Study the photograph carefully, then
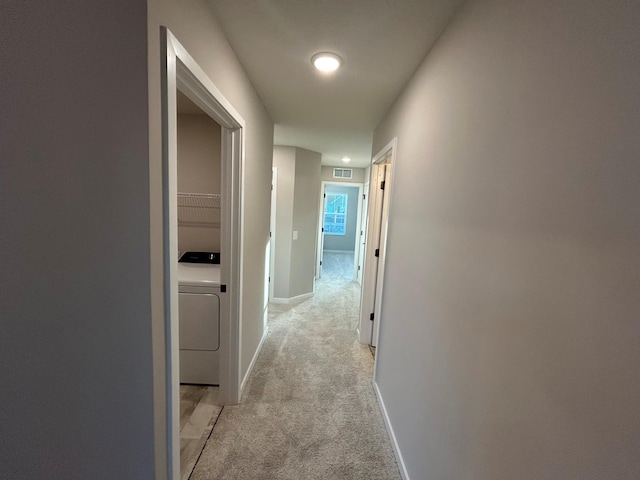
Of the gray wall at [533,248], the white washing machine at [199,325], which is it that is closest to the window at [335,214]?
the white washing machine at [199,325]

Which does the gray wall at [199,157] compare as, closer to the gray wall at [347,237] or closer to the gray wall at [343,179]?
the gray wall at [343,179]

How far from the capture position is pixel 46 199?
1.71 feet

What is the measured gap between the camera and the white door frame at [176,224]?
3.13 feet

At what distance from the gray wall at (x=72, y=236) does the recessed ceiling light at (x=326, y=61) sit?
106 centimetres

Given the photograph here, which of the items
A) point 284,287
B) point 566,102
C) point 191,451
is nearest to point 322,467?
point 191,451

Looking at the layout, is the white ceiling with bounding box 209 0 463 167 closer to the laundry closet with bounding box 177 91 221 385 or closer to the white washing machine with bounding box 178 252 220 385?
the laundry closet with bounding box 177 91 221 385

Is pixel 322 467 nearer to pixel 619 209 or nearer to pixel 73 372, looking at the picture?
pixel 73 372

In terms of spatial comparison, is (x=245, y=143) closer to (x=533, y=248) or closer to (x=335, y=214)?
(x=533, y=248)

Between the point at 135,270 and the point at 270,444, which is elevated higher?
the point at 135,270

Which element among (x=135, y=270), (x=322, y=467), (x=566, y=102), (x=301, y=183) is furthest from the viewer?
(x=301, y=183)

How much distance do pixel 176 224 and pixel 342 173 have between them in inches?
192

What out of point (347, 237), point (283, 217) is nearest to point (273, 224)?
point (283, 217)

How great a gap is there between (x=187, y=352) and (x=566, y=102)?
→ 2654mm

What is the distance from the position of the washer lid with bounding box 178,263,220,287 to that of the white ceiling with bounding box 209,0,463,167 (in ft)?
5.22
